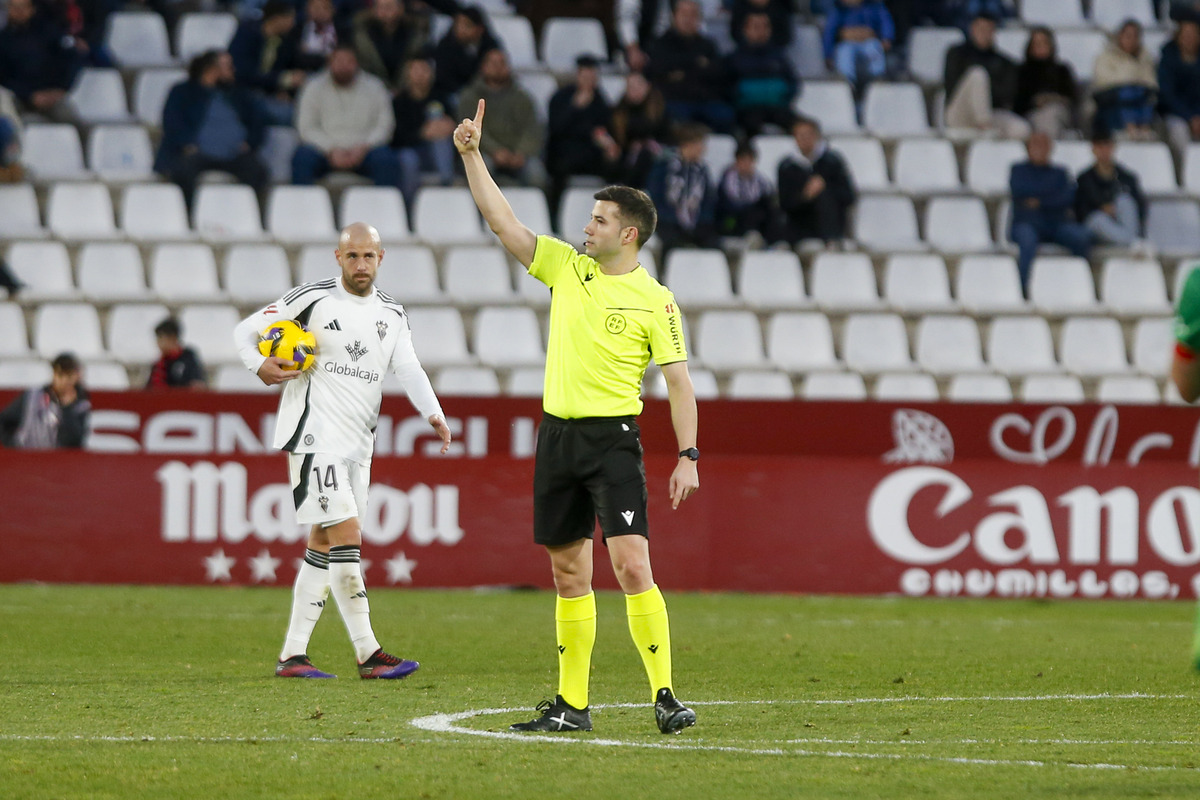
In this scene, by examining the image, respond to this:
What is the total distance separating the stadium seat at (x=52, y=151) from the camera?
17953mm

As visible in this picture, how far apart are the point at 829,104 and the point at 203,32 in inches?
263

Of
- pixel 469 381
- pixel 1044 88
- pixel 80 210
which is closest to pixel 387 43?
pixel 80 210

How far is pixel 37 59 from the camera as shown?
58.9ft

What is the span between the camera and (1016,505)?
46.2 feet

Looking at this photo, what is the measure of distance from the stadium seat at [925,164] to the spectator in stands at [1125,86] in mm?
1788

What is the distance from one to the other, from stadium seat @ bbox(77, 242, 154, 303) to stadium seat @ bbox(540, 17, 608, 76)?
5.20 meters

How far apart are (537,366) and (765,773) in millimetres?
10475

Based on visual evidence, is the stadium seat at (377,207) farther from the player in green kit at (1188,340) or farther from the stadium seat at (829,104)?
the player in green kit at (1188,340)

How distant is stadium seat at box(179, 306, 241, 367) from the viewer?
1605cm

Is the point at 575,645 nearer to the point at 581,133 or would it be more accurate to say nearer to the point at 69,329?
the point at 69,329

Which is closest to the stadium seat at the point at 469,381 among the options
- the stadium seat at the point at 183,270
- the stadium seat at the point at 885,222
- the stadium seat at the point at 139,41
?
the stadium seat at the point at 183,270

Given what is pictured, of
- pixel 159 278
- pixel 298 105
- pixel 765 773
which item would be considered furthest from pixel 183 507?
pixel 765 773

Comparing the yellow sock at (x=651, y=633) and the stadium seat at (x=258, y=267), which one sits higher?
the stadium seat at (x=258, y=267)

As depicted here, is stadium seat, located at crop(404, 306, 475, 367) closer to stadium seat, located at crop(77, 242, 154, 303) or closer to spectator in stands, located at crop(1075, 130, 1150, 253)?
stadium seat, located at crop(77, 242, 154, 303)
